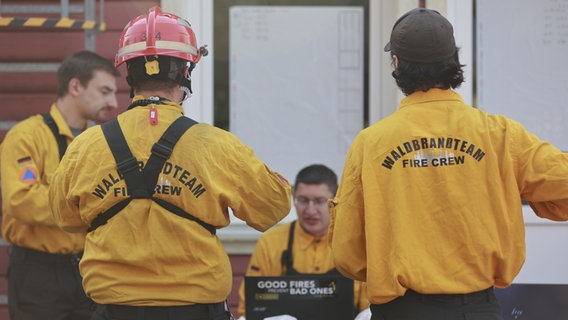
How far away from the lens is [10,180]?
16.0 feet

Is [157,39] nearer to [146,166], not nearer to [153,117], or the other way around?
[153,117]

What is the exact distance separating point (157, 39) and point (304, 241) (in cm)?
194

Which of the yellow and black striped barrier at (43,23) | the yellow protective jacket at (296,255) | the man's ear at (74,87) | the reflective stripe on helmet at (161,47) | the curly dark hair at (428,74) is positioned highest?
the yellow and black striped barrier at (43,23)

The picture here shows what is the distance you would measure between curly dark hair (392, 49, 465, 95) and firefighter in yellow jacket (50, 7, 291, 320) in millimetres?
631

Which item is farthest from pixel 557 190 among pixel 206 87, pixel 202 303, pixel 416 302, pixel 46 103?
pixel 46 103

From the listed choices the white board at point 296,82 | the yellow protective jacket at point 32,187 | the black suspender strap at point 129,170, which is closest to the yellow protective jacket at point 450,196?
the black suspender strap at point 129,170

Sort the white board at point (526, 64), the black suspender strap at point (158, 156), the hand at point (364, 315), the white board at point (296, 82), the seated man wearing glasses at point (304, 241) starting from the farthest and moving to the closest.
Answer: the white board at point (296, 82) → the white board at point (526, 64) → the seated man wearing glasses at point (304, 241) → the hand at point (364, 315) → the black suspender strap at point (158, 156)

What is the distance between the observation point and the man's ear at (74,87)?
5.21 m

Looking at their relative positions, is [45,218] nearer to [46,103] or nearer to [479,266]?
[46,103]

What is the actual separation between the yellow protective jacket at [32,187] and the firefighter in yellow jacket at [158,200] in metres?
1.52

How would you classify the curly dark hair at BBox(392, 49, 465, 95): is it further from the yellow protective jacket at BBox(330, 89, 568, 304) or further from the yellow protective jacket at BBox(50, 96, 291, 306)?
the yellow protective jacket at BBox(50, 96, 291, 306)

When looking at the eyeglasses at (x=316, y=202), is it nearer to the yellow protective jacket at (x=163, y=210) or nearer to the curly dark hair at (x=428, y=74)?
the yellow protective jacket at (x=163, y=210)

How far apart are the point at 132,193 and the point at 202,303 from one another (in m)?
0.48

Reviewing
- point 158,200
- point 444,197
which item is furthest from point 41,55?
point 444,197
